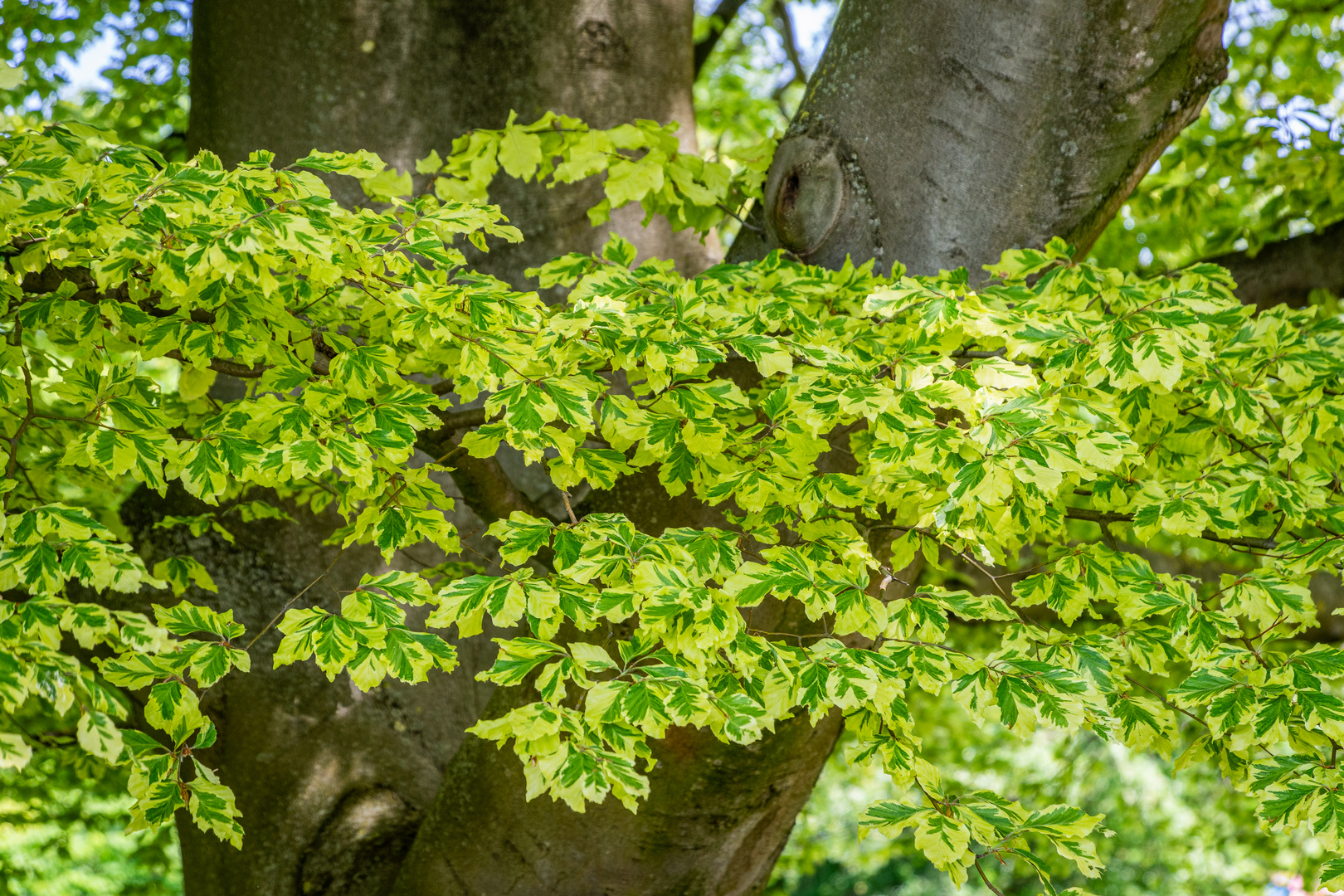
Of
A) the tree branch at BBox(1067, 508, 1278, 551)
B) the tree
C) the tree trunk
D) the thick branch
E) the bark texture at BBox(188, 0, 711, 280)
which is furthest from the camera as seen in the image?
the thick branch

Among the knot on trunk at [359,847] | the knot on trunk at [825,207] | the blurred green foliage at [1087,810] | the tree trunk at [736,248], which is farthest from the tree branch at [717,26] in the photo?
the knot on trunk at [359,847]

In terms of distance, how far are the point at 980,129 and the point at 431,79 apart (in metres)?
1.97

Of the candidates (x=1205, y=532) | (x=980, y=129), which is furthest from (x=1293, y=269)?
(x=1205, y=532)

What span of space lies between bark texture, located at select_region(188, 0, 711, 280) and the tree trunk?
13mm

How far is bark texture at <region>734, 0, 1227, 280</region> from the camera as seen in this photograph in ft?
7.73

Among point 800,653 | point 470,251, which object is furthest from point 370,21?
point 800,653

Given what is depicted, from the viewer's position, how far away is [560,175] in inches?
92.7

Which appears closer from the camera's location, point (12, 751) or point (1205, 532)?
point (12, 751)

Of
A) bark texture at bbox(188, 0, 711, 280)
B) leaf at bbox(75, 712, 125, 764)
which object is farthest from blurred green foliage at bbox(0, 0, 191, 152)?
leaf at bbox(75, 712, 125, 764)

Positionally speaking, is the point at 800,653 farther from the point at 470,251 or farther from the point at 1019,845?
the point at 470,251

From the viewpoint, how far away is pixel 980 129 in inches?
95.7

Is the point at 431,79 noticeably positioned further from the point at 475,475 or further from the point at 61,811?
the point at 61,811

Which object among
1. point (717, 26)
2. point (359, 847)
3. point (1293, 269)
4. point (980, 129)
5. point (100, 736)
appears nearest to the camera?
point (100, 736)

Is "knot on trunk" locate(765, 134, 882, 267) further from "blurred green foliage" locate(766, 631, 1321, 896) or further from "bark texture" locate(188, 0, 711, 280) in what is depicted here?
"blurred green foliage" locate(766, 631, 1321, 896)
